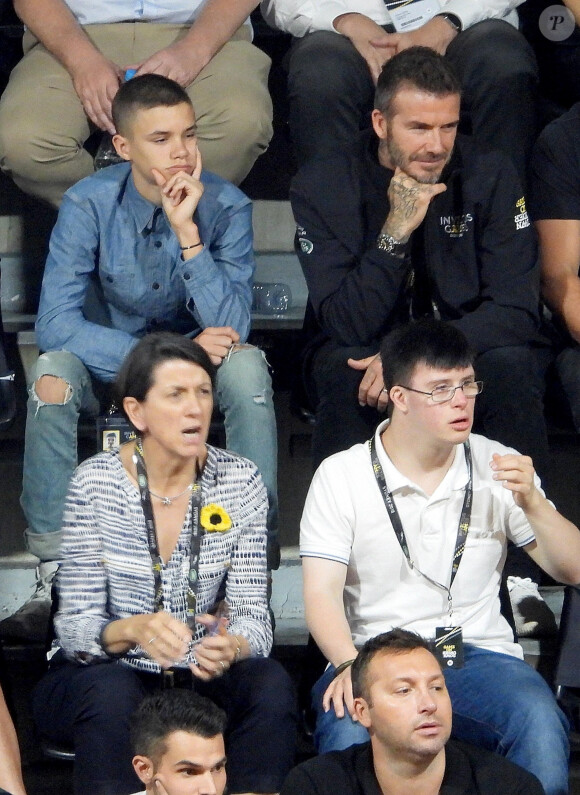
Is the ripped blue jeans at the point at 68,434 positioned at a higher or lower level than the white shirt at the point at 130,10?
lower

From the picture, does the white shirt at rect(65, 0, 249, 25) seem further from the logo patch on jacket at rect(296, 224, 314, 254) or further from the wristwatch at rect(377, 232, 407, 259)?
the wristwatch at rect(377, 232, 407, 259)

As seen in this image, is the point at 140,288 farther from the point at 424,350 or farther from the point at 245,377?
the point at 424,350

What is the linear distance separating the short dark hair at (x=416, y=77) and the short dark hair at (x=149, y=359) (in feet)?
2.90

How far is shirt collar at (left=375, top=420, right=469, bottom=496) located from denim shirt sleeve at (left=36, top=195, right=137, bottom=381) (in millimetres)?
753

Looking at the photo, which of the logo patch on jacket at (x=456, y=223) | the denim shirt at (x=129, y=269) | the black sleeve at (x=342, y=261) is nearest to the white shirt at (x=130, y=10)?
the denim shirt at (x=129, y=269)

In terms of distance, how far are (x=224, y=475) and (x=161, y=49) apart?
1.55 metres

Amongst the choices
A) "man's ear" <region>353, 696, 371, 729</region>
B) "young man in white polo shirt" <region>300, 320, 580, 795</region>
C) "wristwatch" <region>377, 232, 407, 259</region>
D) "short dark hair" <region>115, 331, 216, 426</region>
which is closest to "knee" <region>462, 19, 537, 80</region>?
"wristwatch" <region>377, 232, 407, 259</region>

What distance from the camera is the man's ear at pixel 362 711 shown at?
222 centimetres

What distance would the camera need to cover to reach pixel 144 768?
2168 mm

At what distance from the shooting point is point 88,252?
10.3 ft

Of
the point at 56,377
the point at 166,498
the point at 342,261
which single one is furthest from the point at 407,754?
the point at 342,261

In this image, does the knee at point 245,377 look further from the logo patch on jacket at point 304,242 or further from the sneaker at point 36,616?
the sneaker at point 36,616

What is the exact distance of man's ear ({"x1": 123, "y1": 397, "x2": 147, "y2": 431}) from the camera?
2629 mm

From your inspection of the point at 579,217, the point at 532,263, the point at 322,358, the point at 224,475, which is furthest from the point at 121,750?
the point at 579,217
